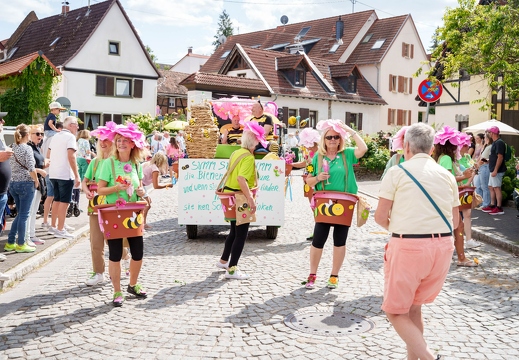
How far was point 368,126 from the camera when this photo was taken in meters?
48.2

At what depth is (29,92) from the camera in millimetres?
33219

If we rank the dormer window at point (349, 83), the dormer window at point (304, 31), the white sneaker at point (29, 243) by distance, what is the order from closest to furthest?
the white sneaker at point (29, 243)
the dormer window at point (349, 83)
the dormer window at point (304, 31)

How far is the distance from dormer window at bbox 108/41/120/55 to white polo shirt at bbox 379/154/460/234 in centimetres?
3829

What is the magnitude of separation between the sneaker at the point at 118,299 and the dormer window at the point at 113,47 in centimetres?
3612

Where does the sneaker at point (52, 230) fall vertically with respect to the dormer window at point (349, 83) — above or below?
below

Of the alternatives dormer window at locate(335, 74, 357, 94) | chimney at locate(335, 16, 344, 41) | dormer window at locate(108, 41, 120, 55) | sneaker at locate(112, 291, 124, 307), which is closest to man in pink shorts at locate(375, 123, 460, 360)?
sneaker at locate(112, 291, 124, 307)

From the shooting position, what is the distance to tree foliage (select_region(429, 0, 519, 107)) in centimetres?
1242

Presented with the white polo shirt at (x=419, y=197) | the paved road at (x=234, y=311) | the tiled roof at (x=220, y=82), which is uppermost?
the tiled roof at (x=220, y=82)

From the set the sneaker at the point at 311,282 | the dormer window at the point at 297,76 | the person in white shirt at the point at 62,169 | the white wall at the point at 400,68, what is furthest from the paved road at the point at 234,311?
the white wall at the point at 400,68

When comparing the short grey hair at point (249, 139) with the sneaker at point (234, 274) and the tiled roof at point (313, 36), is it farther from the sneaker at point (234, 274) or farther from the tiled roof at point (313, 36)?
the tiled roof at point (313, 36)

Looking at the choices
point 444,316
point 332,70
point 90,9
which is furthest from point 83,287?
point 332,70

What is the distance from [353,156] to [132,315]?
2906 millimetres

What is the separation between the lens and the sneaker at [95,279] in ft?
22.4

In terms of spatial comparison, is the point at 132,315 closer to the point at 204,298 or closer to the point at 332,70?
the point at 204,298
